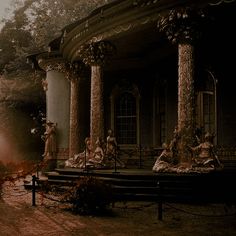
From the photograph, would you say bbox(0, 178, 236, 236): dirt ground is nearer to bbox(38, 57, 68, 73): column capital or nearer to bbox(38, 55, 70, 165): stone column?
bbox(38, 55, 70, 165): stone column

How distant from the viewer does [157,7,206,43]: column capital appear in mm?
13727

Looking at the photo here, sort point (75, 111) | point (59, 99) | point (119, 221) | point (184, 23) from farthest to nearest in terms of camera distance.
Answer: point (59, 99), point (75, 111), point (184, 23), point (119, 221)

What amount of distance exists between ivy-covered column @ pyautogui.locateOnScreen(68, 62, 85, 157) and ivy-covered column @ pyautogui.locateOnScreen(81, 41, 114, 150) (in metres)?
3.09

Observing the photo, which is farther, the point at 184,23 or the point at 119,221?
the point at 184,23

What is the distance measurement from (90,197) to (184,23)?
20.7ft

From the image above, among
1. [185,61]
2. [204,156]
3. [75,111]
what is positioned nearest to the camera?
[204,156]

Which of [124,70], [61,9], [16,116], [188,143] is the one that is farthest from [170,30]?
[61,9]

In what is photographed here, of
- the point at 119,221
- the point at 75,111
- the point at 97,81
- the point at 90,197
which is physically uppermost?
the point at 97,81

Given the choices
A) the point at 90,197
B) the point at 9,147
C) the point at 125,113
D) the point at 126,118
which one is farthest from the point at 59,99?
the point at 90,197

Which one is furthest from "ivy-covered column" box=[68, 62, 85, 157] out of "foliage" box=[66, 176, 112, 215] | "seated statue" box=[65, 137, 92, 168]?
"foliage" box=[66, 176, 112, 215]

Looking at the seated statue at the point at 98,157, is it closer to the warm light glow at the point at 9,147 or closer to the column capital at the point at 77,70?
the column capital at the point at 77,70

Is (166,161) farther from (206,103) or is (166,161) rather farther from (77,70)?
(77,70)

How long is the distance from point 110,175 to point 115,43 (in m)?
6.09

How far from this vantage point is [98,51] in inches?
700
